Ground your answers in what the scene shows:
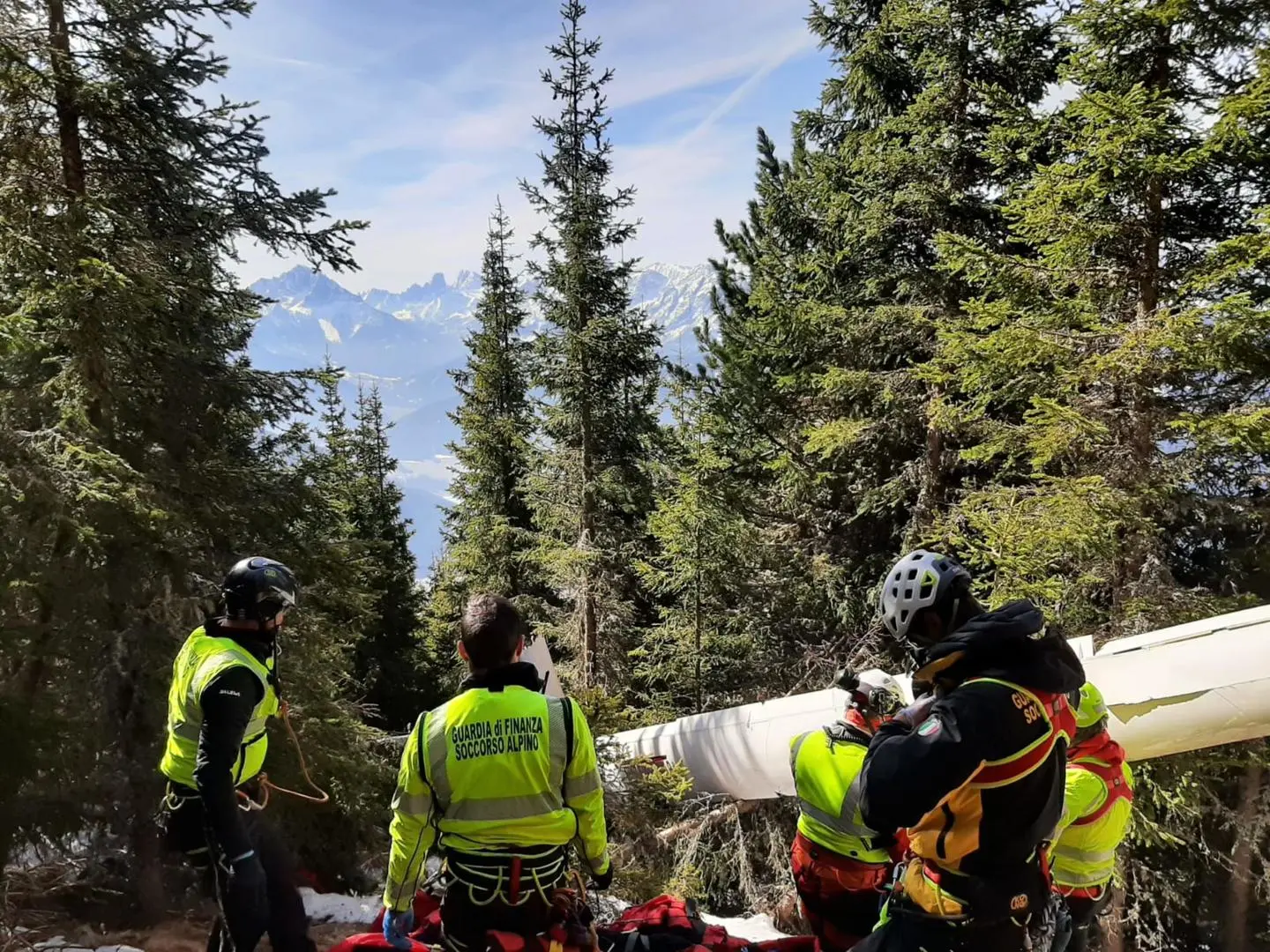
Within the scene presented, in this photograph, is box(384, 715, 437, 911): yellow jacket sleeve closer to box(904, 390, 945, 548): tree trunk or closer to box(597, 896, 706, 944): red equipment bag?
box(597, 896, 706, 944): red equipment bag

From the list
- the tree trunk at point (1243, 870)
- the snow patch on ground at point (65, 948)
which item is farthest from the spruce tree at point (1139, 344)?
the snow patch on ground at point (65, 948)

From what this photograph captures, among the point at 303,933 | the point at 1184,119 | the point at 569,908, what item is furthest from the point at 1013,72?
the point at 303,933

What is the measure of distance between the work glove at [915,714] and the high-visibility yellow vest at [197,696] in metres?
3.32

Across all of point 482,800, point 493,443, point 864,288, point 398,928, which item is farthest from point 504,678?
point 493,443

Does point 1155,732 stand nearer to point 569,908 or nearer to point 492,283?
point 569,908

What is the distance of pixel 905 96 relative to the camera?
12008mm

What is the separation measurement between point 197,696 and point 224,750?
34 centimetres

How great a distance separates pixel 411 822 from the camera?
3480mm

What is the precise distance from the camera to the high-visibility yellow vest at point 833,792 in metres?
3.67

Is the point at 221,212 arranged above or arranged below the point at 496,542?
above

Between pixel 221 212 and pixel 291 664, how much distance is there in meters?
5.07

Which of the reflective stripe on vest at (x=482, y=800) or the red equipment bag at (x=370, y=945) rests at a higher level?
the reflective stripe on vest at (x=482, y=800)

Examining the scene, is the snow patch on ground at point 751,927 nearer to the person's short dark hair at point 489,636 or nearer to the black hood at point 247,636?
the black hood at point 247,636

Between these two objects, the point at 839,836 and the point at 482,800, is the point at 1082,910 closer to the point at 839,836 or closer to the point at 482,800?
the point at 839,836
